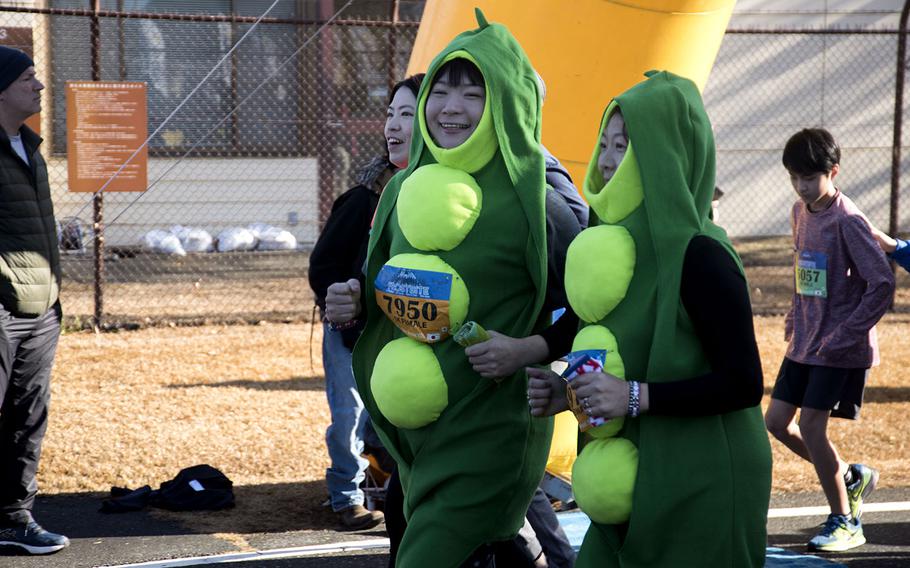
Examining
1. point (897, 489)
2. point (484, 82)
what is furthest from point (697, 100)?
point (897, 489)

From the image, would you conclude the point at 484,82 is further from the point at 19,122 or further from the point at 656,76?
the point at 19,122

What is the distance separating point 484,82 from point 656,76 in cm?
56

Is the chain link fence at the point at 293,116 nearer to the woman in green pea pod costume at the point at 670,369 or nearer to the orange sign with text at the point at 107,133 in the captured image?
the orange sign with text at the point at 107,133

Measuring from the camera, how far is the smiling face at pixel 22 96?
208 inches

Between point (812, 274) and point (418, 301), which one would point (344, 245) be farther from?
point (812, 274)

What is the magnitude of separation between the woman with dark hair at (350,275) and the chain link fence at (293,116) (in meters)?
9.78

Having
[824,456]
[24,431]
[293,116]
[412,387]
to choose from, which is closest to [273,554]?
[24,431]

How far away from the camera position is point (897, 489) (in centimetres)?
→ 638

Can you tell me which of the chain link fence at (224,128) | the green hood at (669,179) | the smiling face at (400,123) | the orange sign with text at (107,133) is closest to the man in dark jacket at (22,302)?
the smiling face at (400,123)

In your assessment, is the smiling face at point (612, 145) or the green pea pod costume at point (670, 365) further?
the smiling face at point (612, 145)

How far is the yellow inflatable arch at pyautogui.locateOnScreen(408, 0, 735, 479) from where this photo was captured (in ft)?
17.7

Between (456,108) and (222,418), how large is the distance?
496 centimetres

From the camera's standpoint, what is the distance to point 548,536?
3.97 meters

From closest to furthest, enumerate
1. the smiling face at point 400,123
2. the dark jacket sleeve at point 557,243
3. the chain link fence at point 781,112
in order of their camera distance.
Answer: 1. the dark jacket sleeve at point 557,243
2. the smiling face at point 400,123
3. the chain link fence at point 781,112
